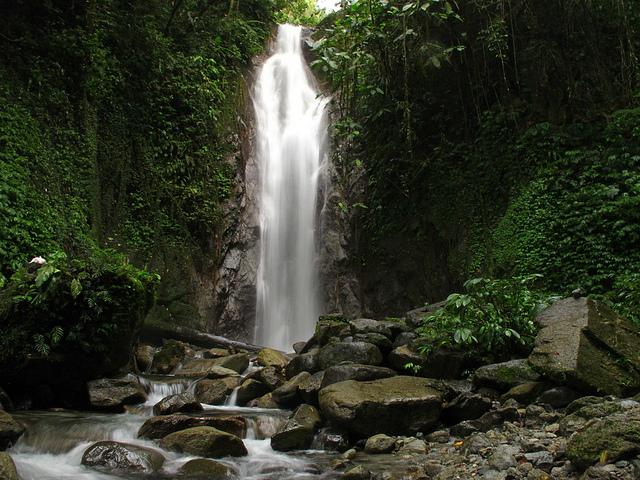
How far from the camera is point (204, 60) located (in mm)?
13469

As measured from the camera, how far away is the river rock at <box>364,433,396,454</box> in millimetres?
5062

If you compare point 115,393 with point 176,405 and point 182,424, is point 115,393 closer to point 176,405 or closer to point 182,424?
point 176,405

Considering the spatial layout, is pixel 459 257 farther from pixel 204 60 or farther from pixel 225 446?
pixel 204 60

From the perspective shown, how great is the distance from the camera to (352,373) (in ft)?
20.4

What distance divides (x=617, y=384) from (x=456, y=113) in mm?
7600

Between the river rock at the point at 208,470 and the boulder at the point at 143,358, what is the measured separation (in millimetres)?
4019

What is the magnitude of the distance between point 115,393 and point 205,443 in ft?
6.70

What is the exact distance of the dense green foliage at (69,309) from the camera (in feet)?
19.5

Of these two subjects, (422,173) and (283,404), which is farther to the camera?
(422,173)

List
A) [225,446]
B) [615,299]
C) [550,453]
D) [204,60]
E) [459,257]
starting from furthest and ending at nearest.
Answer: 1. [204,60]
2. [459,257]
3. [615,299]
4. [225,446]
5. [550,453]

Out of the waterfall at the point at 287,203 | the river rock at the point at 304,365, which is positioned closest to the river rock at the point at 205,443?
the river rock at the point at 304,365

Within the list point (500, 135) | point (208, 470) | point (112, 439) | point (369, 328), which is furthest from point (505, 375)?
point (500, 135)

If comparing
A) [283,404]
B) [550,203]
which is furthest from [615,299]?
[283,404]

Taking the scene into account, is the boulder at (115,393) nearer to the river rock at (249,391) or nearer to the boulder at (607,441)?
the river rock at (249,391)
